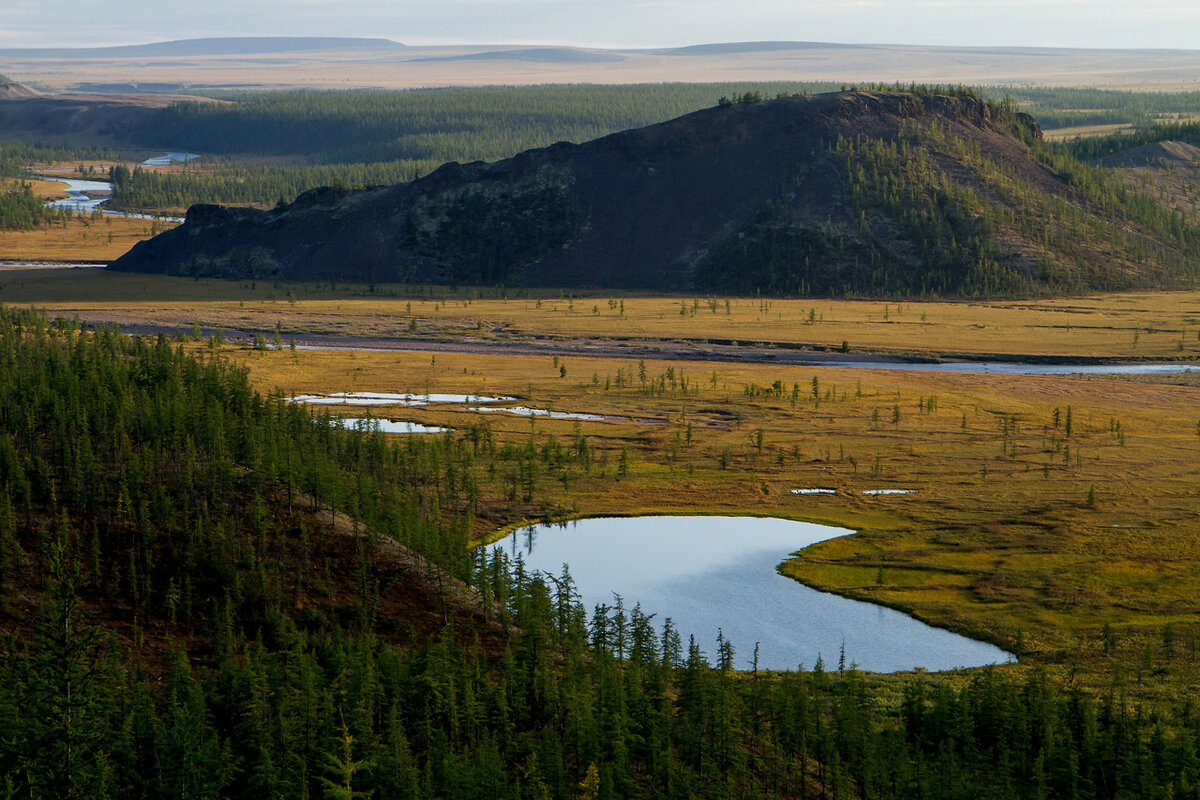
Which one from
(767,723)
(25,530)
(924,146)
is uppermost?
(924,146)

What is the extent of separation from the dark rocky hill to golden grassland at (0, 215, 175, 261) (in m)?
15.5

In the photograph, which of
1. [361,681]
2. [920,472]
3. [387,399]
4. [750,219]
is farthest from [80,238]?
[361,681]

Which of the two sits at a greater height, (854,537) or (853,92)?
(853,92)

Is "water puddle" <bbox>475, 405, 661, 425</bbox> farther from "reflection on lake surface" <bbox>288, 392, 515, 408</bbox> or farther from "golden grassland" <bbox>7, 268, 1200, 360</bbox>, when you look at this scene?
"golden grassland" <bbox>7, 268, 1200, 360</bbox>

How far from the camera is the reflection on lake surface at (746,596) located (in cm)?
3894

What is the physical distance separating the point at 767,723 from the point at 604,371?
5800 centimetres

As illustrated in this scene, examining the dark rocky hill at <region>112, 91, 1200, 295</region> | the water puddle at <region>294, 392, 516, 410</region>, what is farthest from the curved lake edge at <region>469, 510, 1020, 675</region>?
the dark rocky hill at <region>112, 91, 1200, 295</region>

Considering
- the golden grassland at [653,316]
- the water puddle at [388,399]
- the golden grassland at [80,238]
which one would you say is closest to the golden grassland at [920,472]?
the water puddle at [388,399]

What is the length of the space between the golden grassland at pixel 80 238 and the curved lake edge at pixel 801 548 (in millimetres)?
119065

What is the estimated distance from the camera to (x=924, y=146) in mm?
146375

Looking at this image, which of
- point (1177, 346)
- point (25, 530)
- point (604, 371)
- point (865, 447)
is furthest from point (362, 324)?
point (25, 530)

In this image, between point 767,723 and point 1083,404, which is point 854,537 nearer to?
point 767,723

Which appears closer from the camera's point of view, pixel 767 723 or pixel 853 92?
pixel 767 723

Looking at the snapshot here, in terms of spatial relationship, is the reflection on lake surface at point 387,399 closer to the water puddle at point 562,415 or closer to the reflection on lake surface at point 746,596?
the water puddle at point 562,415
